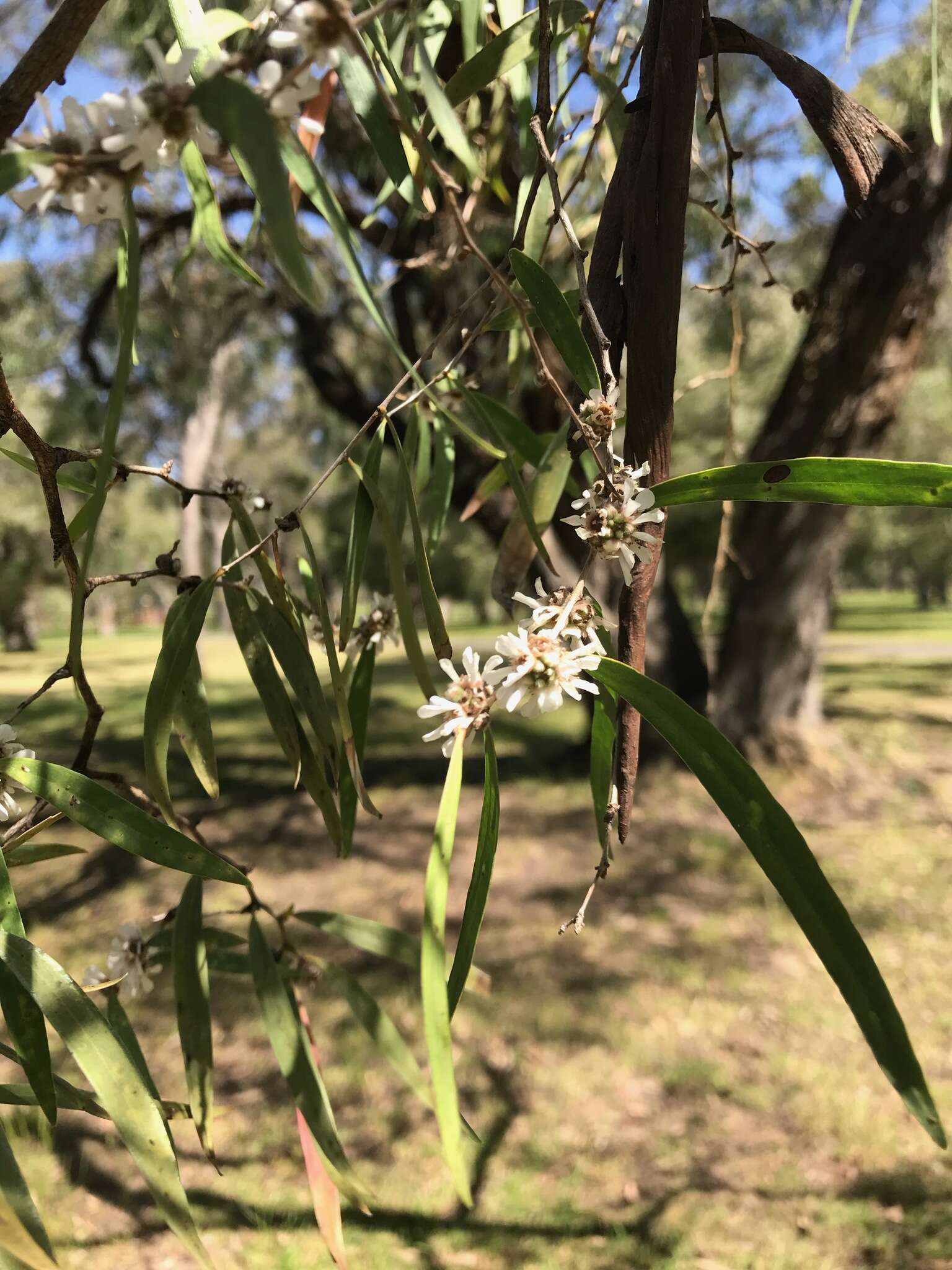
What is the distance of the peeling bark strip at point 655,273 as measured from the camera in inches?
18.1

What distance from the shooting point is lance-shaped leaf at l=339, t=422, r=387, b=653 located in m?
0.60

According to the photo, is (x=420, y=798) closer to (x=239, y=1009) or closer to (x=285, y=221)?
(x=239, y=1009)

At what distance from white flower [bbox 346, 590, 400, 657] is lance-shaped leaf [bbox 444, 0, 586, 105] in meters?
0.38

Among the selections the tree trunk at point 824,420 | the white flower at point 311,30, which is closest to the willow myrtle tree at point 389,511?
the white flower at point 311,30

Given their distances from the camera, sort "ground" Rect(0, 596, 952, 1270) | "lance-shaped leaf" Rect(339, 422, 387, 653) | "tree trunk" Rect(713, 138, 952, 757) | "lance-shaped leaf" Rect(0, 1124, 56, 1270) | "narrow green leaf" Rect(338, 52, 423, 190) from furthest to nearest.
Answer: "tree trunk" Rect(713, 138, 952, 757)
"ground" Rect(0, 596, 952, 1270)
"lance-shaped leaf" Rect(339, 422, 387, 653)
"narrow green leaf" Rect(338, 52, 423, 190)
"lance-shaped leaf" Rect(0, 1124, 56, 1270)

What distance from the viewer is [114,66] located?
10.7 feet

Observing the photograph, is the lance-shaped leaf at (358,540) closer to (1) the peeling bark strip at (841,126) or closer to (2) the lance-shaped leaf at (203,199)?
(2) the lance-shaped leaf at (203,199)

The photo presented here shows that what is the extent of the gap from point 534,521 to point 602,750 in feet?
0.58

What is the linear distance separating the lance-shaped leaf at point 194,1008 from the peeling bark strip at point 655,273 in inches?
16.8

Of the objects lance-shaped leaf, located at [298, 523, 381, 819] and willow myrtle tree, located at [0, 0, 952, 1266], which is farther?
lance-shaped leaf, located at [298, 523, 381, 819]

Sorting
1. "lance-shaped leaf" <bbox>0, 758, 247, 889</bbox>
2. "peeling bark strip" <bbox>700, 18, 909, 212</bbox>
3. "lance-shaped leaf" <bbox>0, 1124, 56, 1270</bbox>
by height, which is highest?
"peeling bark strip" <bbox>700, 18, 909, 212</bbox>

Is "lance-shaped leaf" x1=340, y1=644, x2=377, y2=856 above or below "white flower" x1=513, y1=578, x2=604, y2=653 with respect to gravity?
below

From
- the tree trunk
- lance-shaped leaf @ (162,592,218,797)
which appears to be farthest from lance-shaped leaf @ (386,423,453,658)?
the tree trunk

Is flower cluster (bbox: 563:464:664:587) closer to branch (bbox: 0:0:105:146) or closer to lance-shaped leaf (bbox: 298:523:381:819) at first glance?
lance-shaped leaf (bbox: 298:523:381:819)
